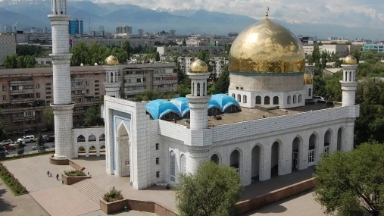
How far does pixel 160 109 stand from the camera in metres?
26.2

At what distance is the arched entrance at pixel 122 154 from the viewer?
89.2 feet

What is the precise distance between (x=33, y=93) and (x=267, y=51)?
26.5m

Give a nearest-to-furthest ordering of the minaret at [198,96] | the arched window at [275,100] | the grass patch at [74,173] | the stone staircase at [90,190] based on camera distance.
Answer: the minaret at [198,96] → the stone staircase at [90,190] → the grass patch at [74,173] → the arched window at [275,100]

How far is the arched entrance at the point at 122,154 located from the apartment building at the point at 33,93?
71.0 ft

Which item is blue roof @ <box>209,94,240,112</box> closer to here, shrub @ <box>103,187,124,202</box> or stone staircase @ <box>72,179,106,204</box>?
shrub @ <box>103,187,124,202</box>

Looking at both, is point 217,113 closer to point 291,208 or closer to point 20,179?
point 291,208

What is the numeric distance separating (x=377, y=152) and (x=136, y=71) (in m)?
36.4

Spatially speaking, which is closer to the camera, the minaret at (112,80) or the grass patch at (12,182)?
the grass patch at (12,182)

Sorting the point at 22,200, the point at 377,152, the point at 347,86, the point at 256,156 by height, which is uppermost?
the point at 347,86

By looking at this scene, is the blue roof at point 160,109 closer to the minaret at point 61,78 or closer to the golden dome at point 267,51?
the golden dome at point 267,51

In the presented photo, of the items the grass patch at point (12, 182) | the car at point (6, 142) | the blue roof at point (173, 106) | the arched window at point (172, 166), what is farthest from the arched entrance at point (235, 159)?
the car at point (6, 142)


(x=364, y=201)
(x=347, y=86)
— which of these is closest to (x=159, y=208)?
(x=364, y=201)

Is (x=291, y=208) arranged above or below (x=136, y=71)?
below

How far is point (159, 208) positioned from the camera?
2239 cm
